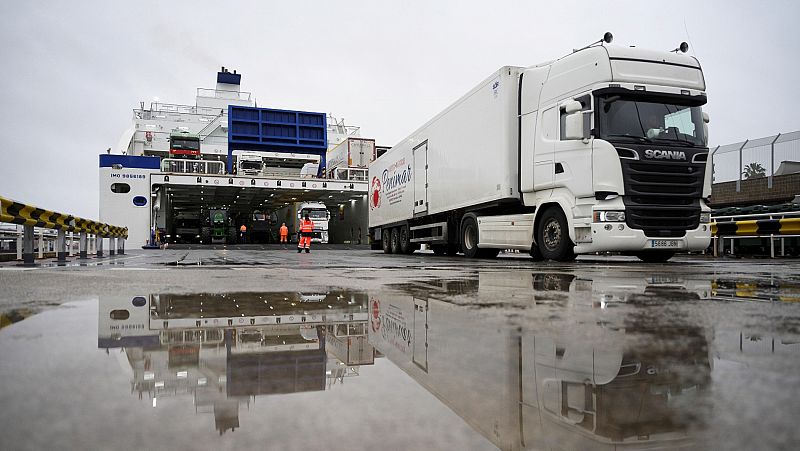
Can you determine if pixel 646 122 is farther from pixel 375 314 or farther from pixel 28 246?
pixel 28 246

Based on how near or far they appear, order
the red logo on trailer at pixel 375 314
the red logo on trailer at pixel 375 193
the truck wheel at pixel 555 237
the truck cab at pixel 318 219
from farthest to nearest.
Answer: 1. the truck cab at pixel 318 219
2. the red logo on trailer at pixel 375 193
3. the truck wheel at pixel 555 237
4. the red logo on trailer at pixel 375 314

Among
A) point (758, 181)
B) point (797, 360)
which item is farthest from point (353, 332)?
point (758, 181)

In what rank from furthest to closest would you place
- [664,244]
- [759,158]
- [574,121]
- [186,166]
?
[186,166] → [759,158] → [664,244] → [574,121]

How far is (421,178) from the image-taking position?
15.0 m

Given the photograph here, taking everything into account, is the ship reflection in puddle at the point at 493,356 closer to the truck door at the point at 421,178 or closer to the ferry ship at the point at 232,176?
the truck door at the point at 421,178

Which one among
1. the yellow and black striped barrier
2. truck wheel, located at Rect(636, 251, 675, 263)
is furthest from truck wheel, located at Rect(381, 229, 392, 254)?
the yellow and black striped barrier

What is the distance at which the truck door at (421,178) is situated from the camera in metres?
14.7

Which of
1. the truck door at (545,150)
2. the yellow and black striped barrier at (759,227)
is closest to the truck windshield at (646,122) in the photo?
the truck door at (545,150)

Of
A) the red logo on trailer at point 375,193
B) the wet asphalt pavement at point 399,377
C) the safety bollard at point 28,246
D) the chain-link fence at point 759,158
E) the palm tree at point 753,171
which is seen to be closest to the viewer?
the wet asphalt pavement at point 399,377

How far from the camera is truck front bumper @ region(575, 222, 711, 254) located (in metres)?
8.79

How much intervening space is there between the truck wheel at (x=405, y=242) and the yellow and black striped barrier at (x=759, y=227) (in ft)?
27.1

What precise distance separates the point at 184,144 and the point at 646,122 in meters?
31.8

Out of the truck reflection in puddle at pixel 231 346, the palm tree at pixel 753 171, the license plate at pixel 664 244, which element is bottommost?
the truck reflection in puddle at pixel 231 346

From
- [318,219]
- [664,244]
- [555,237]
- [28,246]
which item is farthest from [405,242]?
[318,219]
